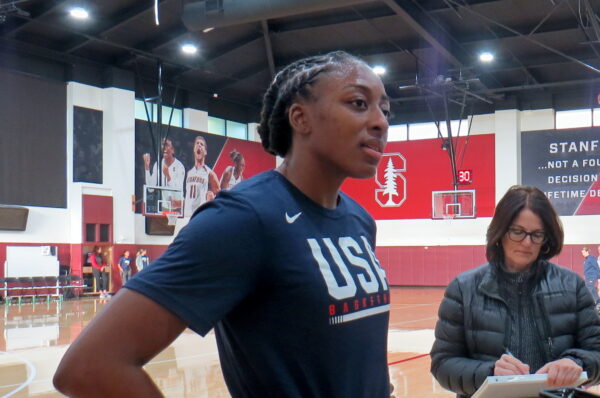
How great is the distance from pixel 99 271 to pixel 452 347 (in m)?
18.3

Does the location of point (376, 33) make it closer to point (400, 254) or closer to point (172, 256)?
point (400, 254)

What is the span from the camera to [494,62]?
67.5 ft

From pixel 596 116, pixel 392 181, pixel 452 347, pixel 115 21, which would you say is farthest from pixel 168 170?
pixel 452 347

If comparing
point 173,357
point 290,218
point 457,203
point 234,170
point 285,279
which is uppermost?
point 234,170

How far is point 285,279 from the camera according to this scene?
4.27 ft

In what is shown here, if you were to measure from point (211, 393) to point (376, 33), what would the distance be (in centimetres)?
1460

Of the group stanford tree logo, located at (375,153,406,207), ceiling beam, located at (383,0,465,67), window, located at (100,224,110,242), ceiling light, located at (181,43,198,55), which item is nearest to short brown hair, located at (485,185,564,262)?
ceiling beam, located at (383,0,465,67)

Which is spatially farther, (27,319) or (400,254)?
(400,254)

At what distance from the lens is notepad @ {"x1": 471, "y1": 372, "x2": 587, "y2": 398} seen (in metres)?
1.86

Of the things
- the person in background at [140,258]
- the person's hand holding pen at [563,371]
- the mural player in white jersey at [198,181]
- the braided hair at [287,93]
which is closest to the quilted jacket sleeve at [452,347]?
the person's hand holding pen at [563,371]

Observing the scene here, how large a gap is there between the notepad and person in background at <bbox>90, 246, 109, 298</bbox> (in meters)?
18.8

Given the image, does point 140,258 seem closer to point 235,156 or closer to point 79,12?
point 235,156

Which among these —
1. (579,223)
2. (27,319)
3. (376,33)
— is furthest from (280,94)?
(579,223)

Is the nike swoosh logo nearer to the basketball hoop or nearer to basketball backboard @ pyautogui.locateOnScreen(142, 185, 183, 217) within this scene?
basketball backboard @ pyautogui.locateOnScreen(142, 185, 183, 217)
